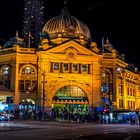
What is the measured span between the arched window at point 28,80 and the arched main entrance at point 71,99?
18.0 ft

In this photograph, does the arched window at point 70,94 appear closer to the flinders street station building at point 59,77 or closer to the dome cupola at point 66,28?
the flinders street station building at point 59,77

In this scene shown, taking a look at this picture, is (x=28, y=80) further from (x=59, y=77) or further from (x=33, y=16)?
(x=33, y=16)

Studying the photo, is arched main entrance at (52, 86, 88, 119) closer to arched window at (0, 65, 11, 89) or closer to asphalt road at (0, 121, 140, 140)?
arched window at (0, 65, 11, 89)

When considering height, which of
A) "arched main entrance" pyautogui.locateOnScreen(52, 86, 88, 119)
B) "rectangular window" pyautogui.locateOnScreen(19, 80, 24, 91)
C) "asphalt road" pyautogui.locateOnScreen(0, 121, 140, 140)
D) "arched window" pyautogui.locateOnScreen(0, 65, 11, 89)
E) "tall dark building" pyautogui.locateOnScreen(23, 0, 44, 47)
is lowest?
"asphalt road" pyautogui.locateOnScreen(0, 121, 140, 140)

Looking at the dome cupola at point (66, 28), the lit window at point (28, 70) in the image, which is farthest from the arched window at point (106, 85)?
the lit window at point (28, 70)

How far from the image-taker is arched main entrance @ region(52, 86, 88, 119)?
8106cm

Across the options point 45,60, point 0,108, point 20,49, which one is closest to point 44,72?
point 45,60

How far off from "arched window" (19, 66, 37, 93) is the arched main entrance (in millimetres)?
5500

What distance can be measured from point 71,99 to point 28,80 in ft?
33.8

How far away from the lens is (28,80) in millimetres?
81812

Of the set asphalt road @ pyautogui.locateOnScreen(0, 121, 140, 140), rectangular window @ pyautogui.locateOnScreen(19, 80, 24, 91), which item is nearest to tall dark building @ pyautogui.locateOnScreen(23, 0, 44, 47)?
rectangular window @ pyautogui.locateOnScreen(19, 80, 24, 91)

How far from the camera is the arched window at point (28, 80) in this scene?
266 feet

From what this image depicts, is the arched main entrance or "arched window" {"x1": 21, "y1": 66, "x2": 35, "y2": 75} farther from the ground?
"arched window" {"x1": 21, "y1": 66, "x2": 35, "y2": 75}

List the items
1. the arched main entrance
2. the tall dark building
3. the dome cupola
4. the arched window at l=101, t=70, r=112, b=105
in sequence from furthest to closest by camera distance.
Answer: the tall dark building < the dome cupola < the arched window at l=101, t=70, r=112, b=105 < the arched main entrance
